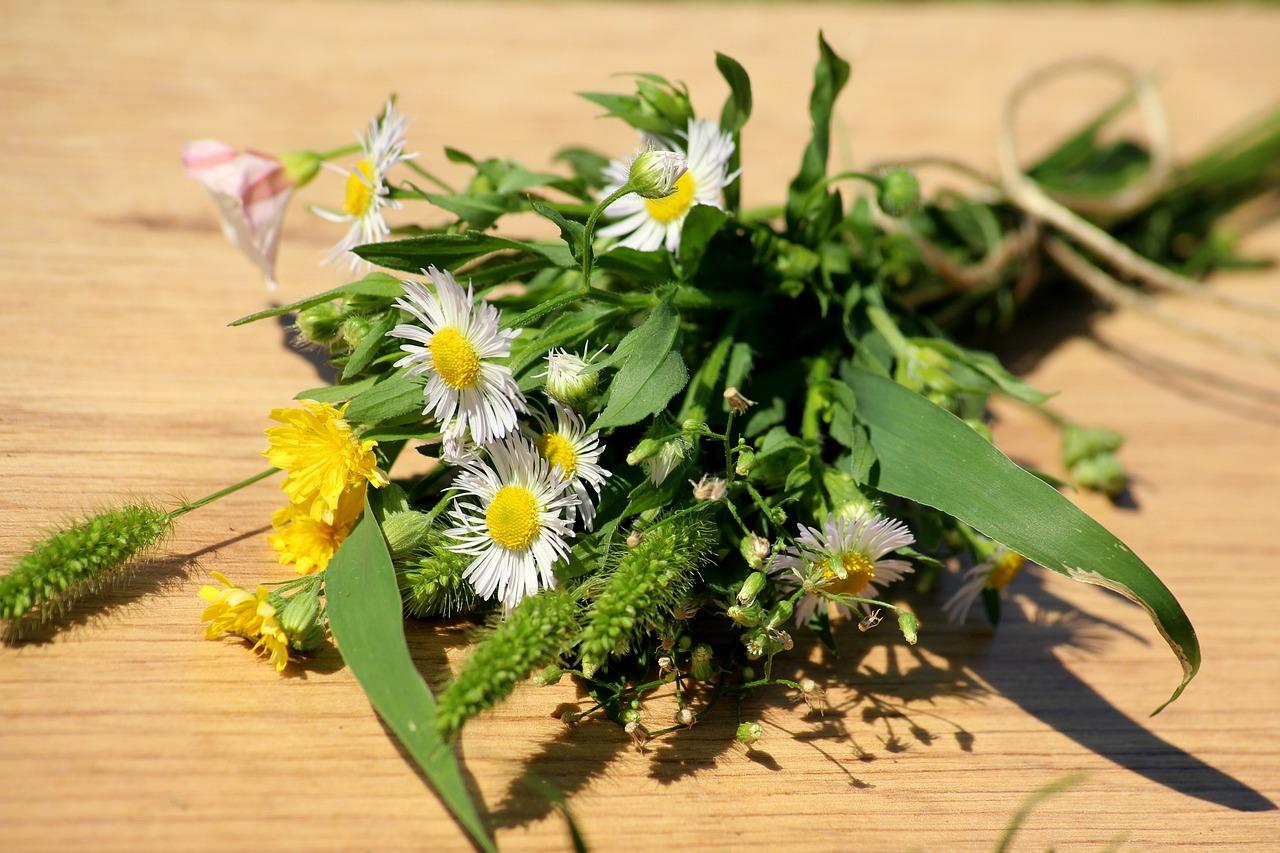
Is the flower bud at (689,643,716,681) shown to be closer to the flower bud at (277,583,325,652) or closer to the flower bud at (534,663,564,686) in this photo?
the flower bud at (534,663,564,686)

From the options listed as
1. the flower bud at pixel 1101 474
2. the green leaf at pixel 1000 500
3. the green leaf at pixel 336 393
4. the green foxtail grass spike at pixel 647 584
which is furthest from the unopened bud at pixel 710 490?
the flower bud at pixel 1101 474

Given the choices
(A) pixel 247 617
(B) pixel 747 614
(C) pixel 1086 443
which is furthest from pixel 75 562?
(C) pixel 1086 443

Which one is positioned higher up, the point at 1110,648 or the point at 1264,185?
the point at 1264,185

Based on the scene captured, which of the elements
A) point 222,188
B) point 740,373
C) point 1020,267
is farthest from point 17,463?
point 1020,267

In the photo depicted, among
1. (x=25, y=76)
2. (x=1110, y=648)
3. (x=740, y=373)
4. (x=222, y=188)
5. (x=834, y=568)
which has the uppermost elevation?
(x=25, y=76)

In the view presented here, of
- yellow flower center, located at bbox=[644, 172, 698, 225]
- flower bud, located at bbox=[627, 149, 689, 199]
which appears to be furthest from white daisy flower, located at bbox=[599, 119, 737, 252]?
flower bud, located at bbox=[627, 149, 689, 199]

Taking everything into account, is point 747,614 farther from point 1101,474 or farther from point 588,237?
point 1101,474

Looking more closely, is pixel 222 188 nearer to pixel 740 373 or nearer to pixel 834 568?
pixel 740 373
